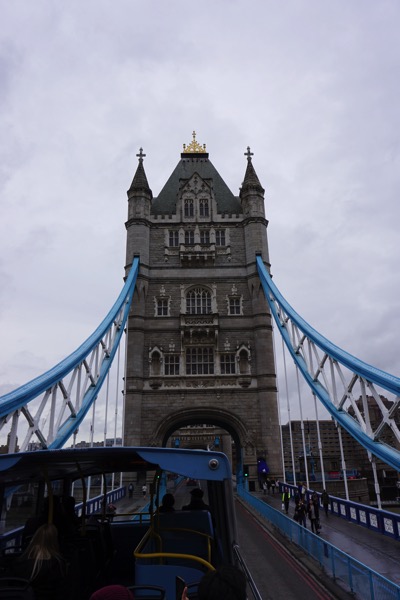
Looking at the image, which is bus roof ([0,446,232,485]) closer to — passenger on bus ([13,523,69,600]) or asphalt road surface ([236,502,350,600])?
passenger on bus ([13,523,69,600])

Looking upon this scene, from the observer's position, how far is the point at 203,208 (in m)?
34.3

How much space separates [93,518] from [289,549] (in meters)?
7.35

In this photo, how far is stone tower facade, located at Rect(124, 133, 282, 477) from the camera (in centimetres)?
2764

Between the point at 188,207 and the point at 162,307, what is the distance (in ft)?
29.5

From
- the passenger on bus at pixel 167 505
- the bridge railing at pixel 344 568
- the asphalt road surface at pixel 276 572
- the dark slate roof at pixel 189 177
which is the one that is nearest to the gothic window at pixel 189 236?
the dark slate roof at pixel 189 177

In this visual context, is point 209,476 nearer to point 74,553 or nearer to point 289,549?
point 74,553

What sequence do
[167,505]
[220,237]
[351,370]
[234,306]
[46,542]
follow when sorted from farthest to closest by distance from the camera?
[220,237] < [234,306] < [351,370] < [167,505] < [46,542]

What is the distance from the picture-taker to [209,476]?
4395 mm

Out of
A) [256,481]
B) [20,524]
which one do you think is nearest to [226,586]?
[20,524]

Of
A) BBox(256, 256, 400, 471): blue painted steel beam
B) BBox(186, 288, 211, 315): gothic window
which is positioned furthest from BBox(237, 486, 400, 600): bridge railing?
BBox(186, 288, 211, 315): gothic window

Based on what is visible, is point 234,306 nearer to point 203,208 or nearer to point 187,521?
point 203,208

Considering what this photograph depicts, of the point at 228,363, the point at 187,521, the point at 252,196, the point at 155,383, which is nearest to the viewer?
the point at 187,521

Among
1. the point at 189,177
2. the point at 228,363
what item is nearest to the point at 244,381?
the point at 228,363

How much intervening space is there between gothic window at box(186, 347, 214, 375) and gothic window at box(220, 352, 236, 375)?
753mm
